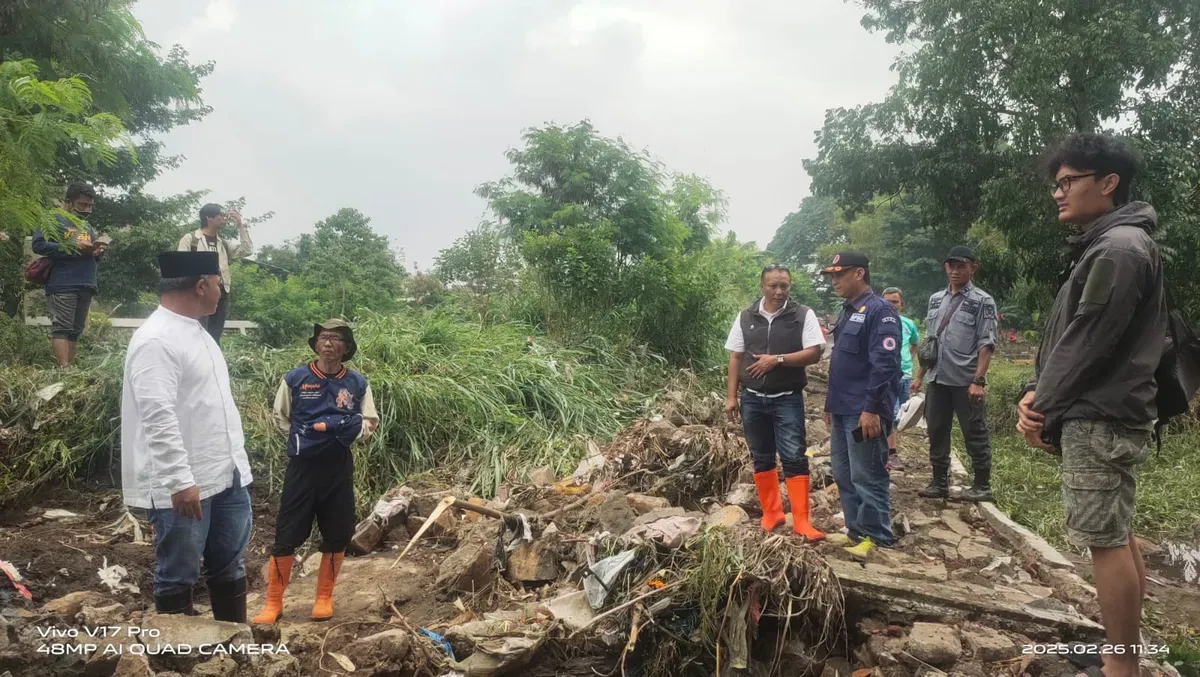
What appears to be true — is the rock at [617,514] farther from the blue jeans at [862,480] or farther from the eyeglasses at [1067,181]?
the eyeglasses at [1067,181]

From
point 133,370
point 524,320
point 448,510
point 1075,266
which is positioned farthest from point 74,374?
point 1075,266

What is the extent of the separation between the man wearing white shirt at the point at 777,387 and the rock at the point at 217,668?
119 inches

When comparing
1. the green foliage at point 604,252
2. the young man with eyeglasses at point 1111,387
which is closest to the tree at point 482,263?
the green foliage at point 604,252

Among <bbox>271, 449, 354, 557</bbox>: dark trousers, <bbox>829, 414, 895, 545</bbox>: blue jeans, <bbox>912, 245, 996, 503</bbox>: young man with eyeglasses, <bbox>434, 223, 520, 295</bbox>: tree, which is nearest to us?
<bbox>271, 449, 354, 557</bbox>: dark trousers

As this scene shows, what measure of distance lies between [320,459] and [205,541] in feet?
2.55

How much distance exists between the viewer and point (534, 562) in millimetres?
3900

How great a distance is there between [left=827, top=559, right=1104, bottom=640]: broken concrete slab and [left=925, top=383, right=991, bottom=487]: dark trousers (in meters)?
1.90

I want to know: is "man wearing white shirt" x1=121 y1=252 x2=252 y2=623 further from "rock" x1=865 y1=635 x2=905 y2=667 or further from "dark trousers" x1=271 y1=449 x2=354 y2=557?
"rock" x1=865 y1=635 x2=905 y2=667

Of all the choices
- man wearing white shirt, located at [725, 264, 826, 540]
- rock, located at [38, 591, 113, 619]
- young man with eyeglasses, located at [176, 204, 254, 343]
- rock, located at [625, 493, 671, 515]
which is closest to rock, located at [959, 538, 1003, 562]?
man wearing white shirt, located at [725, 264, 826, 540]

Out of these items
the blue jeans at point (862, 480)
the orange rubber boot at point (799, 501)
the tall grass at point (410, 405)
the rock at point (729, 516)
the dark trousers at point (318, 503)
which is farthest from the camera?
the tall grass at point (410, 405)

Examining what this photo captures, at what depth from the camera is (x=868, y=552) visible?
150 inches

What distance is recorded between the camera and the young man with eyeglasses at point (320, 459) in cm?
357

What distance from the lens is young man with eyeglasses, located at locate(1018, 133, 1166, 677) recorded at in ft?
7.36

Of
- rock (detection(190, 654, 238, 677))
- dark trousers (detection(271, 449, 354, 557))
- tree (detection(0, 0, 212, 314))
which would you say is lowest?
rock (detection(190, 654, 238, 677))
